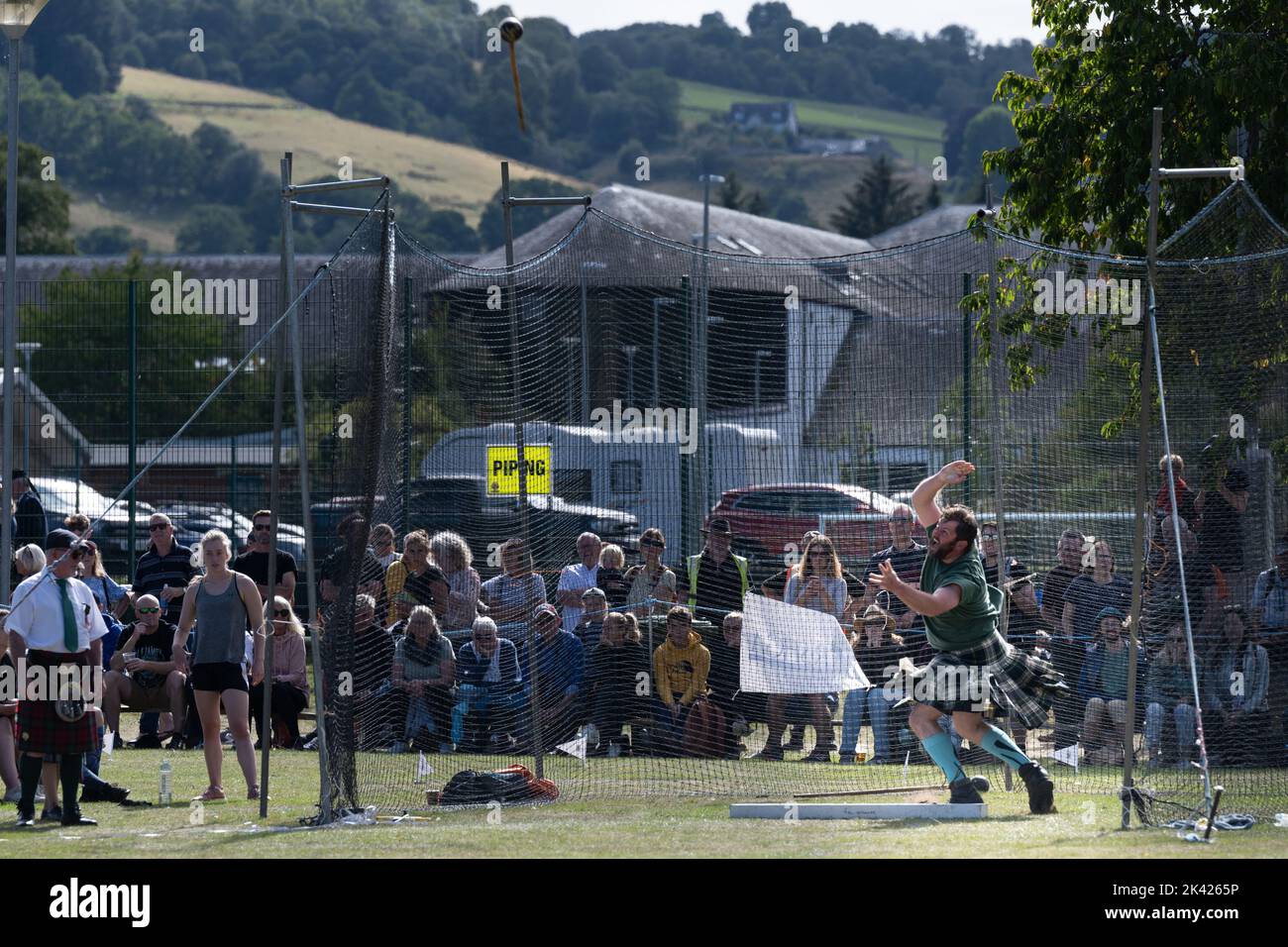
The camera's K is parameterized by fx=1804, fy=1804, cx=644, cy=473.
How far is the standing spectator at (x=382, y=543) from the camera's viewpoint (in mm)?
10664

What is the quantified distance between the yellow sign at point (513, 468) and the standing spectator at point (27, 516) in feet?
17.2

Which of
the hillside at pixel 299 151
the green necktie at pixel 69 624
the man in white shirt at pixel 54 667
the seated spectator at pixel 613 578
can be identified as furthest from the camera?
the hillside at pixel 299 151

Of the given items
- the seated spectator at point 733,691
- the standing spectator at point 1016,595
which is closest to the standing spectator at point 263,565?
the seated spectator at point 733,691

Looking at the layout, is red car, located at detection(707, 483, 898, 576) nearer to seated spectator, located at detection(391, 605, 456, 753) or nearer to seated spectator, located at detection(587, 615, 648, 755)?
seated spectator, located at detection(587, 615, 648, 755)

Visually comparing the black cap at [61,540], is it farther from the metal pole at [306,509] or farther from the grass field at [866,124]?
the grass field at [866,124]

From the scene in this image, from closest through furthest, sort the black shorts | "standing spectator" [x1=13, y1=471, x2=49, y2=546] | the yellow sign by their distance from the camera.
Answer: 1. the black shorts
2. the yellow sign
3. "standing spectator" [x1=13, y1=471, x2=49, y2=546]

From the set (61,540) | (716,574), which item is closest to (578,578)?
(716,574)

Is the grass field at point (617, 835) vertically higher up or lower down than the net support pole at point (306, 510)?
lower down

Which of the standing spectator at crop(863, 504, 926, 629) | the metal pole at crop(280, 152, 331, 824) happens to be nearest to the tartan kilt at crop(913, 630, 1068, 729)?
the standing spectator at crop(863, 504, 926, 629)

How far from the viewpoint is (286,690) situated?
13.2 m

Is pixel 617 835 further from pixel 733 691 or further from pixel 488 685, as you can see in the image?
pixel 733 691

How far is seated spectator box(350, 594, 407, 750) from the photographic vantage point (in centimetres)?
1049

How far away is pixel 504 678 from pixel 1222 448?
4813 mm

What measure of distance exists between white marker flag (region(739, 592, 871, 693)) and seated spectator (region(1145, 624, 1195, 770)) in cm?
179
